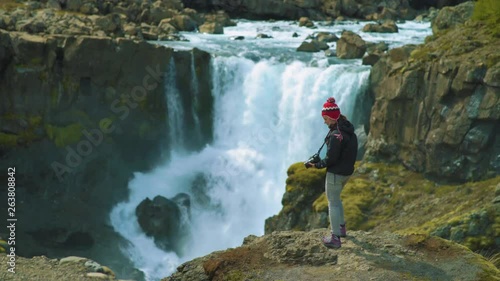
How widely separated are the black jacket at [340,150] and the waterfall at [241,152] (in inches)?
875

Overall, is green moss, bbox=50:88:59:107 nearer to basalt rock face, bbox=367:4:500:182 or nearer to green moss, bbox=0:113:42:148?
green moss, bbox=0:113:42:148

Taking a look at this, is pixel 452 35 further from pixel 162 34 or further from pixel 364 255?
pixel 162 34

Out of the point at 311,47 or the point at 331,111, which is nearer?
the point at 331,111

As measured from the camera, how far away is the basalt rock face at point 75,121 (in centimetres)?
3838

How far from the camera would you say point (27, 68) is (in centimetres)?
3866

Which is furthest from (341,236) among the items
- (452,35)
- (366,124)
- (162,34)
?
(162,34)

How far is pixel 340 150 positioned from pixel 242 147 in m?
28.6

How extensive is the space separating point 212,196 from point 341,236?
25.2m

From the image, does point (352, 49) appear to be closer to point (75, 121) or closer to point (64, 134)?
point (75, 121)

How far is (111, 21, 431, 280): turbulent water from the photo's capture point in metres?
36.6

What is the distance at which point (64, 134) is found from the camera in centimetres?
3981

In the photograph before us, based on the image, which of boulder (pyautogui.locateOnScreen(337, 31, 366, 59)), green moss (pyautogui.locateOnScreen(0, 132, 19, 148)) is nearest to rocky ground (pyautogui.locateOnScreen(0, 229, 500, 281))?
green moss (pyautogui.locateOnScreen(0, 132, 19, 148))

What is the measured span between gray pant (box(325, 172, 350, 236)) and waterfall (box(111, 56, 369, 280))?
21637 millimetres

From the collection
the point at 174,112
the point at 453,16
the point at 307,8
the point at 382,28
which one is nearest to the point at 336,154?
the point at 453,16
